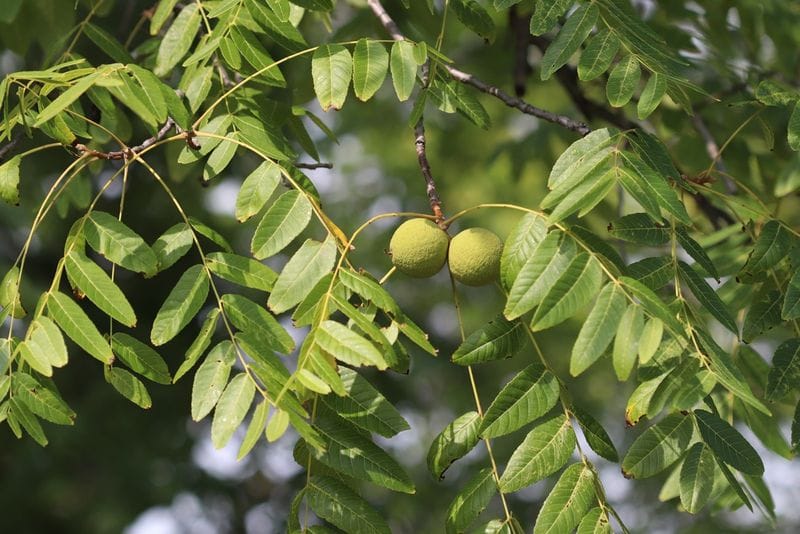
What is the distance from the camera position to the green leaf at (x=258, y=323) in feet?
6.86

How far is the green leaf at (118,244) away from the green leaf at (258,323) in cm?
19

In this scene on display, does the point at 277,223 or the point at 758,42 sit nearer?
the point at 277,223

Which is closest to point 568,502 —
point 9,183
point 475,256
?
point 475,256

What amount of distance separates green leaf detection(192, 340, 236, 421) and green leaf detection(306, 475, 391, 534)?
0.96ft

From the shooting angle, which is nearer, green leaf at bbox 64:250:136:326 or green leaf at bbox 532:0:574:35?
green leaf at bbox 64:250:136:326

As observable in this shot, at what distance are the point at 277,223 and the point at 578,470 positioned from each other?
850 millimetres

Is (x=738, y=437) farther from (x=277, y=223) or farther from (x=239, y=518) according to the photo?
(x=239, y=518)

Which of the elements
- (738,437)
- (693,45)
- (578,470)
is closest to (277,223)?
(578,470)

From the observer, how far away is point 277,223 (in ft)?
7.07

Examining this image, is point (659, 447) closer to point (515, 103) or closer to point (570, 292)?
point (570, 292)

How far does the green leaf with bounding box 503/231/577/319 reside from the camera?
1.91 metres

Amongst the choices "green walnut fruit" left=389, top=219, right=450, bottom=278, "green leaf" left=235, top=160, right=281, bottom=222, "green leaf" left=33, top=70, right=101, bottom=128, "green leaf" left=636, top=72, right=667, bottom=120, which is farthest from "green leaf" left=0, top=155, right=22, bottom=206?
"green leaf" left=636, top=72, right=667, bottom=120

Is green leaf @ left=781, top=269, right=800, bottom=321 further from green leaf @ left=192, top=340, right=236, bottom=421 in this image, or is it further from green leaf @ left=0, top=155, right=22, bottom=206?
green leaf @ left=0, top=155, right=22, bottom=206

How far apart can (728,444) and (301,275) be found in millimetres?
959
